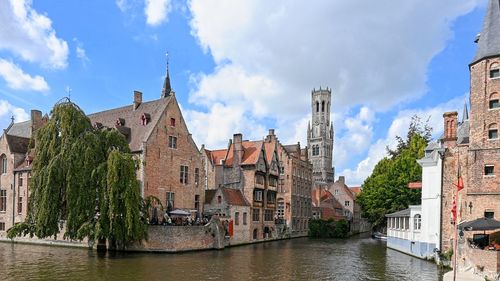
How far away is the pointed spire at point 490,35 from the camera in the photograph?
27125 mm

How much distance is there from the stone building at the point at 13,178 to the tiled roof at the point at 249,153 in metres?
19.8

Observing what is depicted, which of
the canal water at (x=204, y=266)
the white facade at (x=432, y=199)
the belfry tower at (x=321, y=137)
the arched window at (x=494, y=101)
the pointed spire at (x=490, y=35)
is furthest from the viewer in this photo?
the belfry tower at (x=321, y=137)

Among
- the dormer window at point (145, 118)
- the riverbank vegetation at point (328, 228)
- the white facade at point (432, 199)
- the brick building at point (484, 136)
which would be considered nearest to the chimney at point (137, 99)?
the dormer window at point (145, 118)

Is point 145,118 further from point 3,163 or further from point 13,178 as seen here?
point 3,163

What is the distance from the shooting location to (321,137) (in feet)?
412

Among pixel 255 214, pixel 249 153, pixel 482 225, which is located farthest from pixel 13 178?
pixel 482 225

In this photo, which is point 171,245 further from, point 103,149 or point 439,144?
point 439,144

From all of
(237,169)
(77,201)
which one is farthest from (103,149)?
(237,169)

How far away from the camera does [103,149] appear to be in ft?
107

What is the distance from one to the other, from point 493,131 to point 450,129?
4388mm

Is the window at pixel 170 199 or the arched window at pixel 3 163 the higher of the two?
the arched window at pixel 3 163

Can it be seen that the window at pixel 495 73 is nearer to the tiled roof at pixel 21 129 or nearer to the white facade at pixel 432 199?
the white facade at pixel 432 199

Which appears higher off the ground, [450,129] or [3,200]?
[450,129]

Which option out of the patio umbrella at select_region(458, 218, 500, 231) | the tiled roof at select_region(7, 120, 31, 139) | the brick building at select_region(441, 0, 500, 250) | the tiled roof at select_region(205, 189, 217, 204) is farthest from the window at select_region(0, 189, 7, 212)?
the patio umbrella at select_region(458, 218, 500, 231)
